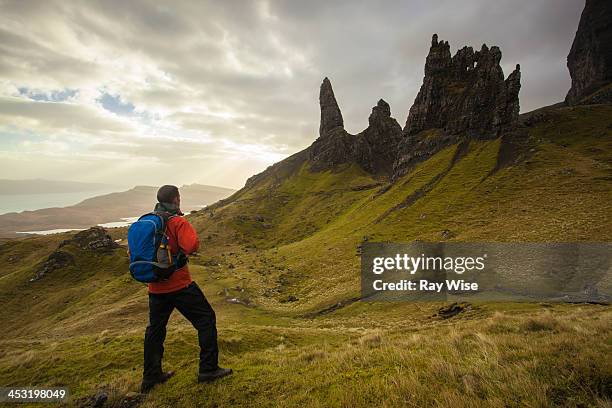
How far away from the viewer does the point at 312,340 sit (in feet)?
55.4

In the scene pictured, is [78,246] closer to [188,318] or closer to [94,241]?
[94,241]

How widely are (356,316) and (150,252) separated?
2489 cm

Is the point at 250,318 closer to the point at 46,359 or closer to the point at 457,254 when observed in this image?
the point at 46,359

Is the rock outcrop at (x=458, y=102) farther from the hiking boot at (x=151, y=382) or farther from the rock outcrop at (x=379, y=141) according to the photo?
the hiking boot at (x=151, y=382)

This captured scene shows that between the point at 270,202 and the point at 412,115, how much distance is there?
71.1 m

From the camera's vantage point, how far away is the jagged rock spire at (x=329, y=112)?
18000 cm

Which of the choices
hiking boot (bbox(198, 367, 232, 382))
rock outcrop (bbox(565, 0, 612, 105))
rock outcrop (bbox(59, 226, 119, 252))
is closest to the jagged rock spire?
rock outcrop (bbox(565, 0, 612, 105))

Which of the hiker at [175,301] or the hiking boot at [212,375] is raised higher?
the hiker at [175,301]

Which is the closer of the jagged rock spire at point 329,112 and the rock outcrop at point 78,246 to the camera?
the rock outcrop at point 78,246

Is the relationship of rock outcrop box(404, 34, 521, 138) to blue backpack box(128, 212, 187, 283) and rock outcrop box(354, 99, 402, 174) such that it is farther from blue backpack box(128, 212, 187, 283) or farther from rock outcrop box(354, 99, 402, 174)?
blue backpack box(128, 212, 187, 283)

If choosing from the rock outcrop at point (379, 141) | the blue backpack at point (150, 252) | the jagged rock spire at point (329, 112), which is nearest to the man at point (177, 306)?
the blue backpack at point (150, 252)

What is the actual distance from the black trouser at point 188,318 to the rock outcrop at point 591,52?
623ft

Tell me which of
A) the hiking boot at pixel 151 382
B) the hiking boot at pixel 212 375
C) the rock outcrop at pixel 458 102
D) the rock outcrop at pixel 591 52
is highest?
the rock outcrop at pixel 591 52

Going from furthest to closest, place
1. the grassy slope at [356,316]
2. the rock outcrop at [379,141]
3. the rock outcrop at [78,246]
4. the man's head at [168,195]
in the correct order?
the rock outcrop at [379,141] < the rock outcrop at [78,246] < the man's head at [168,195] < the grassy slope at [356,316]
